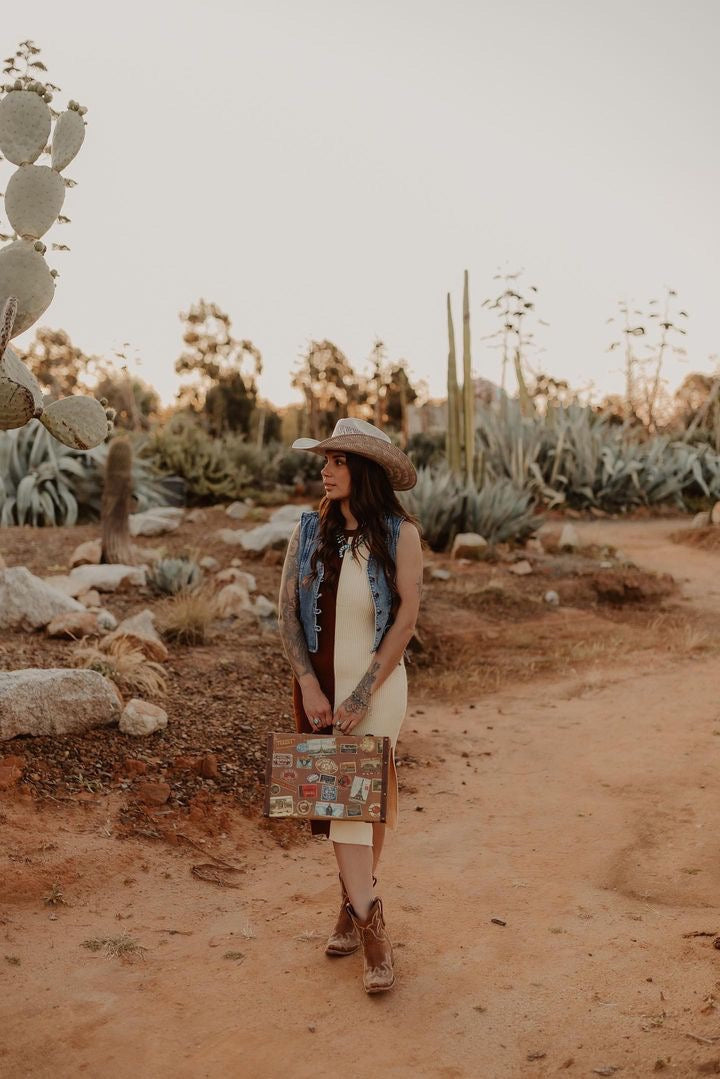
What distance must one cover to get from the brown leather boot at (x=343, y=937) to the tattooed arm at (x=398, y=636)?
0.61 m

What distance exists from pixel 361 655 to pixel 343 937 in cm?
94

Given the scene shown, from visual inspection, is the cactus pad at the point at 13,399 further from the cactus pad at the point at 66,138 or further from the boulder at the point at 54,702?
the boulder at the point at 54,702

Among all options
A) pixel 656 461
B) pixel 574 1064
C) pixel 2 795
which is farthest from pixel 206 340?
pixel 574 1064

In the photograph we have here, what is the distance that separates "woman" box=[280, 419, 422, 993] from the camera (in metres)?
3.14

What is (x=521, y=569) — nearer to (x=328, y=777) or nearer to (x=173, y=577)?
(x=173, y=577)

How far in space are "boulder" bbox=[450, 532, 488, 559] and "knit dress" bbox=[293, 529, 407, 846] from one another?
26.9 ft

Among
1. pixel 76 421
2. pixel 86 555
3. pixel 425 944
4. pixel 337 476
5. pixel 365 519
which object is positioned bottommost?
pixel 425 944

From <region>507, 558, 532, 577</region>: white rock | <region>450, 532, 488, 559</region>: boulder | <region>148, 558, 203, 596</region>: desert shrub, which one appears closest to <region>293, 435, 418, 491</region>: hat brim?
<region>148, 558, 203, 596</region>: desert shrub

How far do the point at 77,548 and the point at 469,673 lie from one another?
189 inches

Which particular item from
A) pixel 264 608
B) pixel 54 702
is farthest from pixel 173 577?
pixel 54 702

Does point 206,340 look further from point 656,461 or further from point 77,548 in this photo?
point 77,548

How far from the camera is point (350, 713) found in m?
3.12

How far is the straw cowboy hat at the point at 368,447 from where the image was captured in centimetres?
321

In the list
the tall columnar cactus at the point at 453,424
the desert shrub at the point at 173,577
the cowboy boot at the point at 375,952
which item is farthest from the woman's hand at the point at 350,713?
the tall columnar cactus at the point at 453,424
